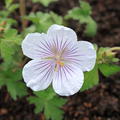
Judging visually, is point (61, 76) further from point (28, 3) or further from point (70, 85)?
point (28, 3)

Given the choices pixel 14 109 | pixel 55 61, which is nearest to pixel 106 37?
pixel 14 109

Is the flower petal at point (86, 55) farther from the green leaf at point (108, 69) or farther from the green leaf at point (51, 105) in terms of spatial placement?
the green leaf at point (51, 105)

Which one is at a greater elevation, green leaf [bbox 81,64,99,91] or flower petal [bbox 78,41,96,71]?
flower petal [bbox 78,41,96,71]

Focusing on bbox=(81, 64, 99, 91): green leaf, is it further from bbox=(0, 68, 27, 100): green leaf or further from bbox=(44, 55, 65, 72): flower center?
bbox=(0, 68, 27, 100): green leaf

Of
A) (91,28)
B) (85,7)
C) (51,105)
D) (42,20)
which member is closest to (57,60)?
(51,105)

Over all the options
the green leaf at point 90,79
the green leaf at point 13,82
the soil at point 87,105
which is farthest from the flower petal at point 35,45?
the soil at point 87,105

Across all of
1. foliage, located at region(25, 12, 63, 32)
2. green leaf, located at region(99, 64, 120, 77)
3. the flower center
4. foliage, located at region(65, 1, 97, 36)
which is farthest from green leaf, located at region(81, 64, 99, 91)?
foliage, located at region(65, 1, 97, 36)
